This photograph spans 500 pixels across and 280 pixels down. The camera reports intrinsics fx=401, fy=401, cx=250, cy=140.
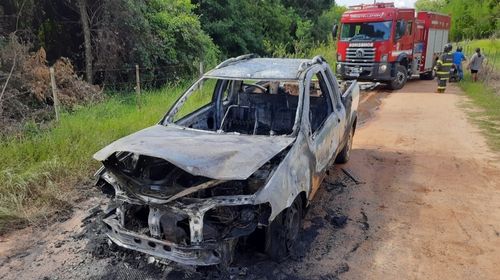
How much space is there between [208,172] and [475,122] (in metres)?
9.23

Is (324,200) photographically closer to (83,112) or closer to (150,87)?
(83,112)

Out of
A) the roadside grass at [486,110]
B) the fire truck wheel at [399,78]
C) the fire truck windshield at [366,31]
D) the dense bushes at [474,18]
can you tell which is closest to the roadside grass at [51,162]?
the roadside grass at [486,110]

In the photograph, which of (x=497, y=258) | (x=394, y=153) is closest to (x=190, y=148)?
(x=497, y=258)

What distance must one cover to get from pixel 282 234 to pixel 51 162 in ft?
11.6

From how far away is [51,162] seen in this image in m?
5.42

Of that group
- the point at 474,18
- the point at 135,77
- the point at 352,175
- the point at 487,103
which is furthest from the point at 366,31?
the point at 474,18

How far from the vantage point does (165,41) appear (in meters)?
12.6

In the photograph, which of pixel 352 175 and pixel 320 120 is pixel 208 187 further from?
pixel 352 175

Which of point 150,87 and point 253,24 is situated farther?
point 253,24

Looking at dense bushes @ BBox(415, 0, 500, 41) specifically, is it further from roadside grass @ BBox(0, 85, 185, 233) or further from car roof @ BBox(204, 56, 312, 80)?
roadside grass @ BBox(0, 85, 185, 233)

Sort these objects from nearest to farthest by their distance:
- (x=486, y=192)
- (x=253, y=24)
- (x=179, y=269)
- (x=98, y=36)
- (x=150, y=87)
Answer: (x=179, y=269), (x=486, y=192), (x=98, y=36), (x=150, y=87), (x=253, y=24)

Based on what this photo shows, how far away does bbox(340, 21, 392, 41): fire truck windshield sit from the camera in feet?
48.0

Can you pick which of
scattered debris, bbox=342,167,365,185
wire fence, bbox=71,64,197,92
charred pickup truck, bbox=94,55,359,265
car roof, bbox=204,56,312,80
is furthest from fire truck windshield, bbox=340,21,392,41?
charred pickup truck, bbox=94,55,359,265

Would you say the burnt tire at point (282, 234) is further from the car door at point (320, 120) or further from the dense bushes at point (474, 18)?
the dense bushes at point (474, 18)
